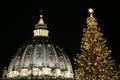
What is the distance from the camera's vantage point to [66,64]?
331 feet

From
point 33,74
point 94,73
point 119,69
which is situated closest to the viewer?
point 94,73

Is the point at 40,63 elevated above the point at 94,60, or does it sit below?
above

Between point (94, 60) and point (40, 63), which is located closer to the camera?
point (94, 60)

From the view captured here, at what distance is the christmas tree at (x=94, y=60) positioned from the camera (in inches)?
A: 1098

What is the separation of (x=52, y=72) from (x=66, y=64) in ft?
12.7

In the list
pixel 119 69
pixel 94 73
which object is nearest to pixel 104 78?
pixel 94 73

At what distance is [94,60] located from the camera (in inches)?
1108

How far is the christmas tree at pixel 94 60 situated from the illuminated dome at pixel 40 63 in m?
69.5

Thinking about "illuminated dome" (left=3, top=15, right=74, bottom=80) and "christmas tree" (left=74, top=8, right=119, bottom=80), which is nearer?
"christmas tree" (left=74, top=8, right=119, bottom=80)

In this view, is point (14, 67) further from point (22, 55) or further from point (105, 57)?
point (105, 57)

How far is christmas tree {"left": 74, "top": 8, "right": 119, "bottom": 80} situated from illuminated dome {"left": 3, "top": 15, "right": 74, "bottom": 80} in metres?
69.5

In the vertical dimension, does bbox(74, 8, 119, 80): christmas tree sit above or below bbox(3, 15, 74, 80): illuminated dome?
below

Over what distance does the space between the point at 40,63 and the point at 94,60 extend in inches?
2840

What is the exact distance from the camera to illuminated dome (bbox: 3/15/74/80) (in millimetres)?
98812
